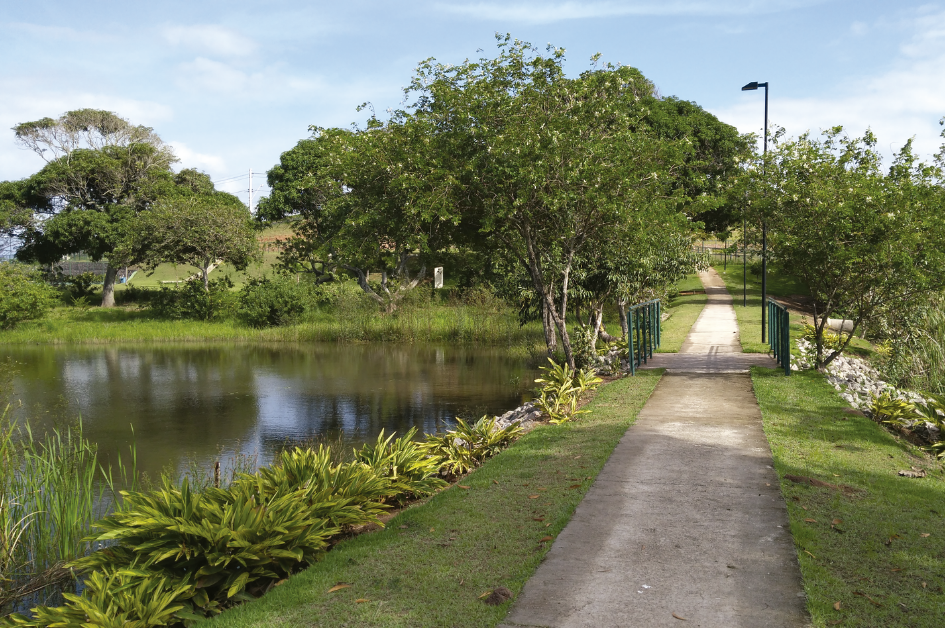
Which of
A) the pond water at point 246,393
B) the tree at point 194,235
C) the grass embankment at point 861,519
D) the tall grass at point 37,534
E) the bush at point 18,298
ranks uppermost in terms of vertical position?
the tree at point 194,235

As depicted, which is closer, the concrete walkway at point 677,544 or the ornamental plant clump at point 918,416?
the concrete walkway at point 677,544

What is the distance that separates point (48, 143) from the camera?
1625 inches

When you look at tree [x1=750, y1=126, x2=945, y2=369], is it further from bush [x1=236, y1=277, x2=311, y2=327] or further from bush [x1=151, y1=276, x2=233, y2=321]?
bush [x1=151, y1=276, x2=233, y2=321]

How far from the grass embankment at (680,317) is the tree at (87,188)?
2674 centimetres

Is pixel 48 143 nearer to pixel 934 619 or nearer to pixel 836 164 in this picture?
pixel 836 164

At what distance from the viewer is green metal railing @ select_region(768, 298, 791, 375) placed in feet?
44.1

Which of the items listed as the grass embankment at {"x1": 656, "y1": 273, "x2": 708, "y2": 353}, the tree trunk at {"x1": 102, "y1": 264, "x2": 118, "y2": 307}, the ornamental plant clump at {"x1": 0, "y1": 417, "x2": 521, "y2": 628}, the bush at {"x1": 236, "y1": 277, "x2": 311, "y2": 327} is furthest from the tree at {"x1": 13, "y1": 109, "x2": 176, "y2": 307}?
the ornamental plant clump at {"x1": 0, "y1": 417, "x2": 521, "y2": 628}

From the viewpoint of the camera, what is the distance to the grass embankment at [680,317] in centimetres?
1919

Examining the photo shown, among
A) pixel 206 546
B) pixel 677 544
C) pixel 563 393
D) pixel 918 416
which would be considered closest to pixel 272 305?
pixel 563 393

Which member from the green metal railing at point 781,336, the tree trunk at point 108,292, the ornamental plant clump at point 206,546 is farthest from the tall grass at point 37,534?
the tree trunk at point 108,292

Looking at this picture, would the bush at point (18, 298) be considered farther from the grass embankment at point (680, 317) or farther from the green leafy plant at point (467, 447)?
the green leafy plant at point (467, 447)

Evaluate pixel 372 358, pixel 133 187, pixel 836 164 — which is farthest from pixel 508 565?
pixel 133 187

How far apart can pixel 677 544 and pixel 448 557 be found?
1.70m

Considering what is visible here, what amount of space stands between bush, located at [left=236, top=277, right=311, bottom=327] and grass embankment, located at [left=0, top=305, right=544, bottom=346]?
1.99ft
